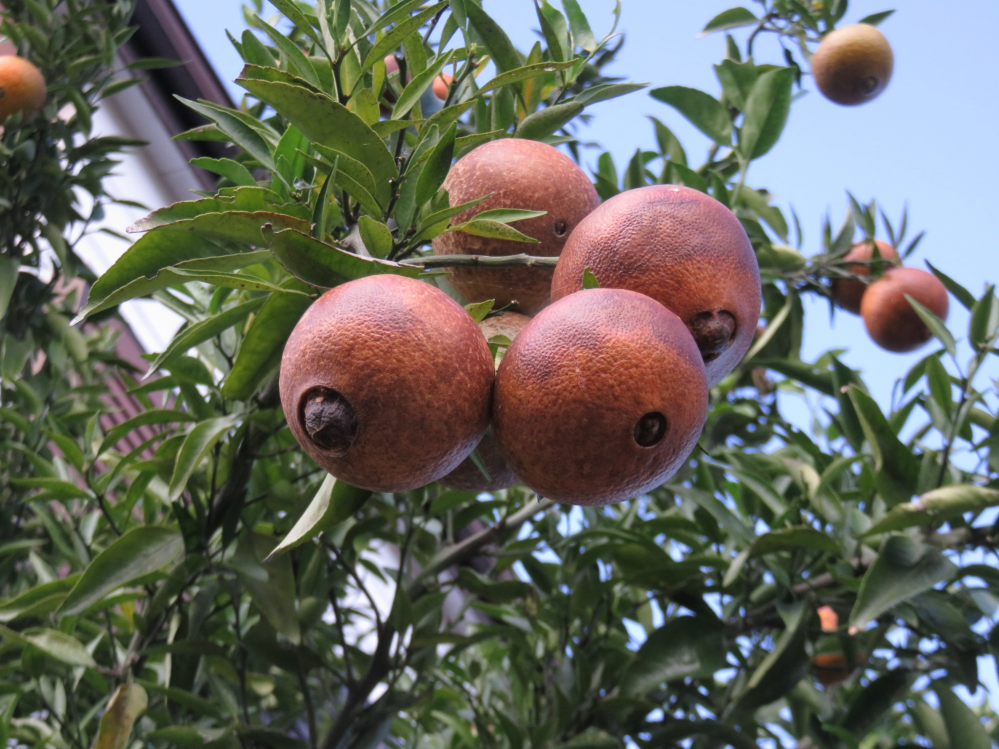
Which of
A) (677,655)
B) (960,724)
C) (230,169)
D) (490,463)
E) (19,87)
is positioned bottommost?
(960,724)

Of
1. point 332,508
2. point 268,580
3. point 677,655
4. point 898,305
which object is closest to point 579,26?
point 332,508

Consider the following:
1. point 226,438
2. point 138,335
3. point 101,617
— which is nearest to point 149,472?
point 226,438

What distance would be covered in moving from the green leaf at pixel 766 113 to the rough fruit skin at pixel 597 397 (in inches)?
24.0

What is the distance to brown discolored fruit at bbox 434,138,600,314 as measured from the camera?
738mm

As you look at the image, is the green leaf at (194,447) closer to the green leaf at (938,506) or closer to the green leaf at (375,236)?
the green leaf at (375,236)

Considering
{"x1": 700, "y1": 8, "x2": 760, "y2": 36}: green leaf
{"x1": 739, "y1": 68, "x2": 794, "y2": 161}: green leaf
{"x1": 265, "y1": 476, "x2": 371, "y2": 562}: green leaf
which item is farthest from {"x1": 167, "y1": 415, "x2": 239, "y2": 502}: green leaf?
{"x1": 700, "y1": 8, "x2": 760, "y2": 36}: green leaf

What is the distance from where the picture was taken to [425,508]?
4.09 feet

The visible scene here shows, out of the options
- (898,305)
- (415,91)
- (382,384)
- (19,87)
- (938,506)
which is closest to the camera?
(382,384)

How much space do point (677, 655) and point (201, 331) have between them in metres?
0.75

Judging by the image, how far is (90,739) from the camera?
1.24 m

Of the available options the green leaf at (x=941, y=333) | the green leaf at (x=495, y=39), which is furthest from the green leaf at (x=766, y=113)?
the green leaf at (x=495, y=39)

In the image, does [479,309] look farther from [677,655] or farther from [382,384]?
Answer: [677,655]

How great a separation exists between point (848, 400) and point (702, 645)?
387 mm

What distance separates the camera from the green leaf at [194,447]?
80 centimetres
